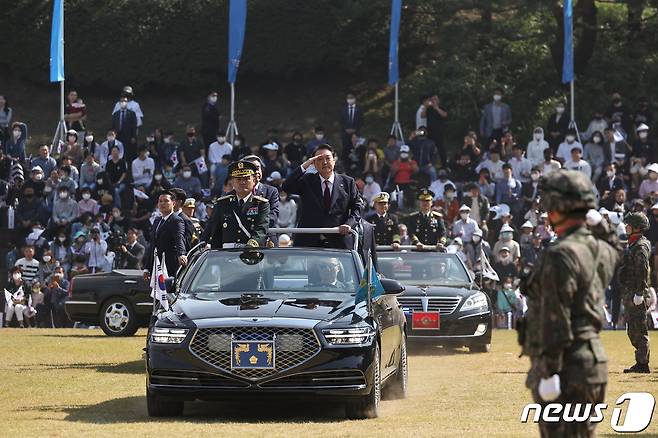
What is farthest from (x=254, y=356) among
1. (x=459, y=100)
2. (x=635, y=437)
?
(x=459, y=100)

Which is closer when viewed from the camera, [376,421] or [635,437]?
[635,437]

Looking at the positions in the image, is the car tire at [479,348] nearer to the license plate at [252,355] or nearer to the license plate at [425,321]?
the license plate at [425,321]

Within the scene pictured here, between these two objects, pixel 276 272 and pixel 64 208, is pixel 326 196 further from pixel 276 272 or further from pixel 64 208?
pixel 64 208

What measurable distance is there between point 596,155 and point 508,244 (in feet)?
17.1

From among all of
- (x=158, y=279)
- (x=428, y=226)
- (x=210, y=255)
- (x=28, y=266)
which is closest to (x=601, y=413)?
(x=210, y=255)

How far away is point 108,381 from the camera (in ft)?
54.4

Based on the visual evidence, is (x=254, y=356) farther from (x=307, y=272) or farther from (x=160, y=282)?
(x=160, y=282)

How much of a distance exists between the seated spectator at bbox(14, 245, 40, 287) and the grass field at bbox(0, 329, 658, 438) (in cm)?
928

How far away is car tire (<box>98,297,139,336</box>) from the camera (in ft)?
83.5

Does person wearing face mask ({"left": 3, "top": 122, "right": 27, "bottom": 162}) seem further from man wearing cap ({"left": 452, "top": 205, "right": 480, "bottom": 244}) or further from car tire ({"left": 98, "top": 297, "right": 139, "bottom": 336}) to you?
man wearing cap ({"left": 452, "top": 205, "right": 480, "bottom": 244})

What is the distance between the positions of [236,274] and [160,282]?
3.30m

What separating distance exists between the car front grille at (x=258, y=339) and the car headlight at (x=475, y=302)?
9.15 meters

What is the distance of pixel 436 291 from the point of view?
2203 cm

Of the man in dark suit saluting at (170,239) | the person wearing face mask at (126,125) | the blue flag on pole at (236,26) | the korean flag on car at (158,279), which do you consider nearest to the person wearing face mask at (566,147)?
the blue flag on pole at (236,26)
